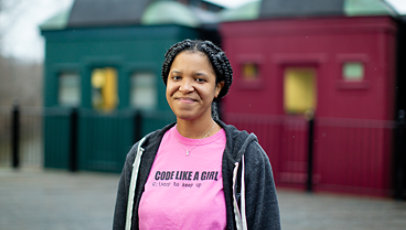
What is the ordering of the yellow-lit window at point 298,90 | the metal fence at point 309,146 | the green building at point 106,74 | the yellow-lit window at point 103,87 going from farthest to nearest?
1. the yellow-lit window at point 103,87
2. the green building at point 106,74
3. the yellow-lit window at point 298,90
4. the metal fence at point 309,146

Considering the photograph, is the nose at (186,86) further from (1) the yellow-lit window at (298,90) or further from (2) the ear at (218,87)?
(1) the yellow-lit window at (298,90)

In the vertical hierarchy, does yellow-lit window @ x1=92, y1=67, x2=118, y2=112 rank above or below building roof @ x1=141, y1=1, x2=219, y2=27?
below

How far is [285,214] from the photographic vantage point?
720 centimetres

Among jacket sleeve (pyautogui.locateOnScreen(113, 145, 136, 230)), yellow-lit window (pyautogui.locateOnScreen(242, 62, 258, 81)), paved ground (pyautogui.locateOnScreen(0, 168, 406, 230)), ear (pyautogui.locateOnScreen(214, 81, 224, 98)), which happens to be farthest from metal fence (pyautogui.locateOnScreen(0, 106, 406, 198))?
jacket sleeve (pyautogui.locateOnScreen(113, 145, 136, 230))

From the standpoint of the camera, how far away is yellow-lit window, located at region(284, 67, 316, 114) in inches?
391

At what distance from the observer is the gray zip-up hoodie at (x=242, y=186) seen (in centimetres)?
221

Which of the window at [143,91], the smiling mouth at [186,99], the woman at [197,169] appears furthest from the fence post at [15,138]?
the smiling mouth at [186,99]

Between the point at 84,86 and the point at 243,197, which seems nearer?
the point at 243,197

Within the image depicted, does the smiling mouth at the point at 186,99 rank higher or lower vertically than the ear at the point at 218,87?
lower

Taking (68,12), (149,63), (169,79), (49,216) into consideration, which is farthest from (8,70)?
(169,79)

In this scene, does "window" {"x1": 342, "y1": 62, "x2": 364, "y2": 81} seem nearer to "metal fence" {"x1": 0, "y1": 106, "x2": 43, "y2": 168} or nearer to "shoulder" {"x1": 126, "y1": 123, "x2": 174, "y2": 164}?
"metal fence" {"x1": 0, "y1": 106, "x2": 43, "y2": 168}

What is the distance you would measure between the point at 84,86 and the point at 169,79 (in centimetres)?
908

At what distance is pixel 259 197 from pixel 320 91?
7581mm

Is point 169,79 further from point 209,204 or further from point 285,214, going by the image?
point 285,214
